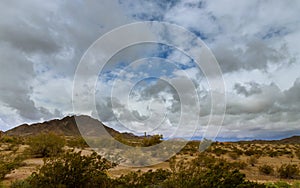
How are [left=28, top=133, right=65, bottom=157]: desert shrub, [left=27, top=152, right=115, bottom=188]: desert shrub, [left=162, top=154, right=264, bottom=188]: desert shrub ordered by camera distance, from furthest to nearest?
1. [left=28, top=133, right=65, bottom=157]: desert shrub
2. [left=27, top=152, right=115, bottom=188]: desert shrub
3. [left=162, top=154, right=264, bottom=188]: desert shrub

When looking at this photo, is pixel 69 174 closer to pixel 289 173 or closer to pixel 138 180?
pixel 138 180

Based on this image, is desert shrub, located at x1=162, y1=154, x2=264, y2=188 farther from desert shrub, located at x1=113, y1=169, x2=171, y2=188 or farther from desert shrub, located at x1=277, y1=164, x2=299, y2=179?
desert shrub, located at x1=277, y1=164, x2=299, y2=179

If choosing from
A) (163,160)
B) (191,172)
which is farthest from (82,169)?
(163,160)

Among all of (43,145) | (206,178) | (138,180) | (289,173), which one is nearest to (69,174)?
(138,180)

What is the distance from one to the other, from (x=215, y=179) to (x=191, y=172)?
780 millimetres

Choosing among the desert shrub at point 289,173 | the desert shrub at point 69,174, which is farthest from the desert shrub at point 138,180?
the desert shrub at point 289,173

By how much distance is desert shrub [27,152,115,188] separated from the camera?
31.7 ft

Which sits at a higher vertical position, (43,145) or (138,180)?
(43,145)

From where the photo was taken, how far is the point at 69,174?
1000 cm

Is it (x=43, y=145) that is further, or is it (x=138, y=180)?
(x=43, y=145)

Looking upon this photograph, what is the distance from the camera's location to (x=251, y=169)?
856 inches

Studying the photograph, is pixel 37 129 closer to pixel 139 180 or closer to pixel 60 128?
pixel 60 128

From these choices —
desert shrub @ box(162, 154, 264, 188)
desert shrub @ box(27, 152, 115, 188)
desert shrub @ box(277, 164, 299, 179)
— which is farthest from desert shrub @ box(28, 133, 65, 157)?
desert shrub @ box(277, 164, 299, 179)

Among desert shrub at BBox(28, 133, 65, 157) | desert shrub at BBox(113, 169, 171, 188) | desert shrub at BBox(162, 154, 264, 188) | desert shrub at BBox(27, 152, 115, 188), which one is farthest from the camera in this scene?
desert shrub at BBox(28, 133, 65, 157)
